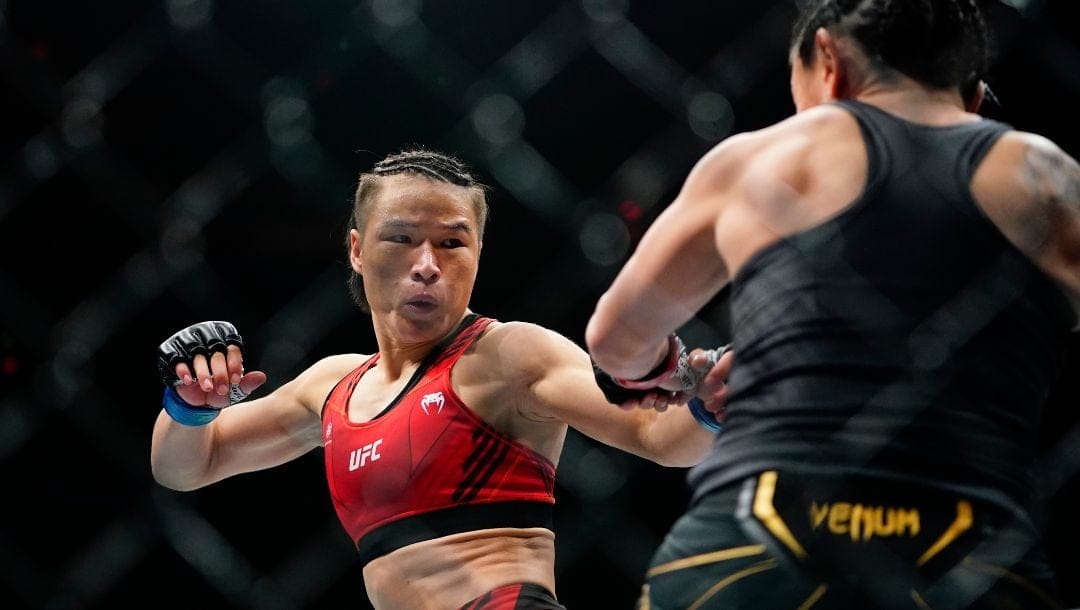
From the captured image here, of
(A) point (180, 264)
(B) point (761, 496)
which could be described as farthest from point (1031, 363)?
(A) point (180, 264)

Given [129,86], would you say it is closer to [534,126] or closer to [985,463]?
[534,126]

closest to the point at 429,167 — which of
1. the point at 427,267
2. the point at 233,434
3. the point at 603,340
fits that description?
the point at 427,267

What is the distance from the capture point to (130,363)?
3.57 meters

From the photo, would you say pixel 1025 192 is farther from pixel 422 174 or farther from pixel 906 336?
pixel 422 174

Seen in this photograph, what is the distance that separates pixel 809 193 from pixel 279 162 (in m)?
2.34

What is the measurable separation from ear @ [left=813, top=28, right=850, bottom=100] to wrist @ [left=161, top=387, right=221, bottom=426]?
1434 mm

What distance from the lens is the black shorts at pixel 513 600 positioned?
186cm

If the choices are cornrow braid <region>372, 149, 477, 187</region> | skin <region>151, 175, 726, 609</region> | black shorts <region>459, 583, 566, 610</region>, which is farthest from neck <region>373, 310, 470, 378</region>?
black shorts <region>459, 583, 566, 610</region>

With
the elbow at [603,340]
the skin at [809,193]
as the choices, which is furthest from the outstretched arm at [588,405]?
the skin at [809,193]

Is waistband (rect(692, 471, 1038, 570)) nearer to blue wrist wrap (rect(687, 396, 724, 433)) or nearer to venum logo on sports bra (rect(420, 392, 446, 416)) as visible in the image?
blue wrist wrap (rect(687, 396, 724, 433))

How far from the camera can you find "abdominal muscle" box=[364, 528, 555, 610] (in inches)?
75.4

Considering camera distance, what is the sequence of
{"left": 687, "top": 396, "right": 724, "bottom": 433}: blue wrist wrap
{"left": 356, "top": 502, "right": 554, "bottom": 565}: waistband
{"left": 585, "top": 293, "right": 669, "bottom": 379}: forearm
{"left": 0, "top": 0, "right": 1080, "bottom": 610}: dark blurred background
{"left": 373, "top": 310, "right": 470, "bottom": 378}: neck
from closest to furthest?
{"left": 585, "top": 293, "right": 669, "bottom": 379}: forearm < {"left": 687, "top": 396, "right": 724, "bottom": 433}: blue wrist wrap < {"left": 356, "top": 502, "right": 554, "bottom": 565}: waistband < {"left": 373, "top": 310, "right": 470, "bottom": 378}: neck < {"left": 0, "top": 0, "right": 1080, "bottom": 610}: dark blurred background

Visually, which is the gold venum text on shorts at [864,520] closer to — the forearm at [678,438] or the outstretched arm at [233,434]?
the forearm at [678,438]

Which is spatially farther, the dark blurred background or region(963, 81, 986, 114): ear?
the dark blurred background
